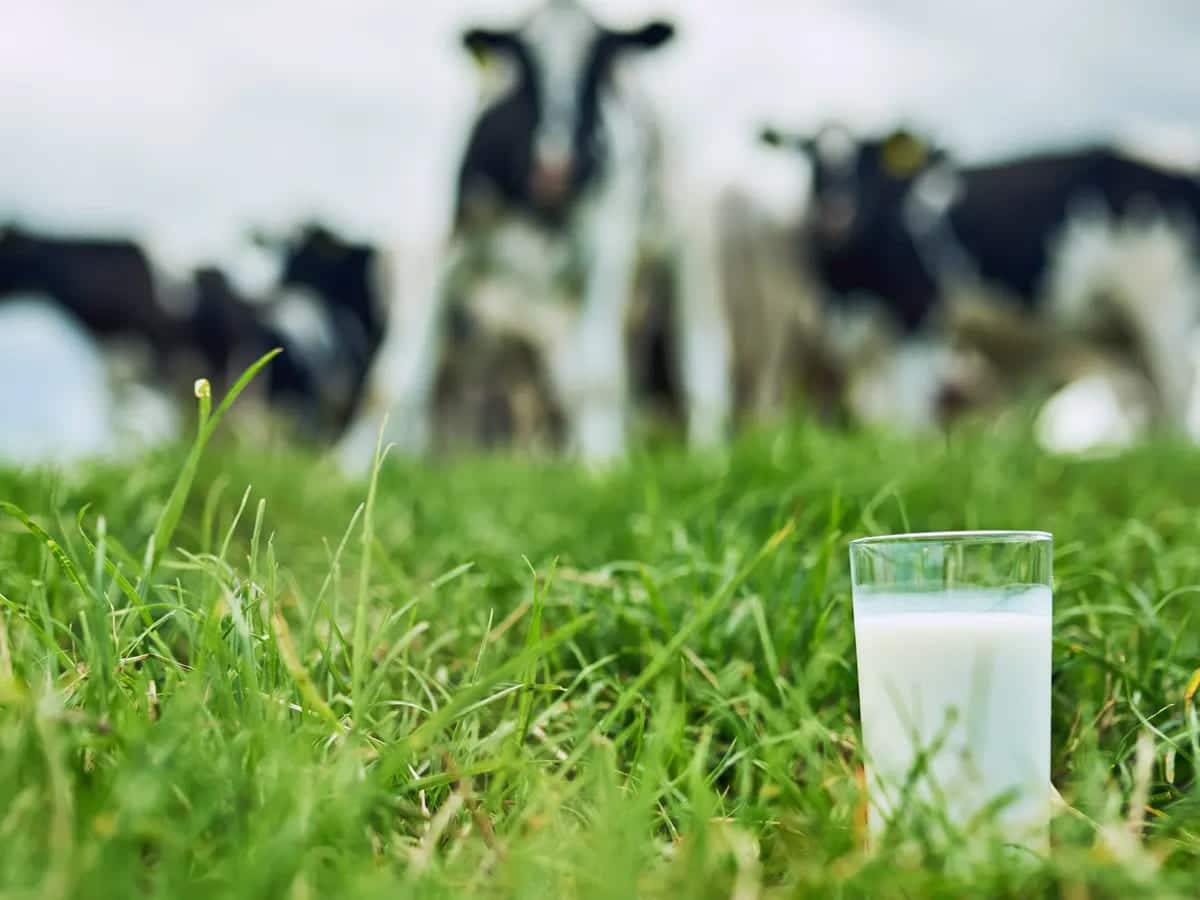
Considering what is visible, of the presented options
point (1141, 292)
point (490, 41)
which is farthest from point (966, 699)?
point (1141, 292)

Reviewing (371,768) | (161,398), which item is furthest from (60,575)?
(161,398)

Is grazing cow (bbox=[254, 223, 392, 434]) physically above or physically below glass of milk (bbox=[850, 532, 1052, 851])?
above

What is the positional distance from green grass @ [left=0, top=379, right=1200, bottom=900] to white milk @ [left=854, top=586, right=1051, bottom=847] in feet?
0.12

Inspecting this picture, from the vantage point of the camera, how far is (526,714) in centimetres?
82

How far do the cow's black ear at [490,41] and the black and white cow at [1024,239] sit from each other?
2.60m

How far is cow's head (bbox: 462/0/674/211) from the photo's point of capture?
5.30m

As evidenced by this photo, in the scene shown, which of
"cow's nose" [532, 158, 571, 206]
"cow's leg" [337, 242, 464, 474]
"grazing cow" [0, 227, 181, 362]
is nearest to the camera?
"cow's leg" [337, 242, 464, 474]

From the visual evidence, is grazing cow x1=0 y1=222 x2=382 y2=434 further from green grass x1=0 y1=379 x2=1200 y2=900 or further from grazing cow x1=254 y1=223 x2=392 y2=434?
green grass x1=0 y1=379 x2=1200 y2=900

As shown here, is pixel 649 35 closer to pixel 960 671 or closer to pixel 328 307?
pixel 328 307

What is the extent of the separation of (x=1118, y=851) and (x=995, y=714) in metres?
0.13

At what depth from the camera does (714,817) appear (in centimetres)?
84

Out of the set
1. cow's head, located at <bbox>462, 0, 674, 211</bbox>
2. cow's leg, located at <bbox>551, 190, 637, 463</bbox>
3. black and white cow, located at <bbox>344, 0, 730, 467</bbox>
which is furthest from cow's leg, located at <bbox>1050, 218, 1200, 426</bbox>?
cow's leg, located at <bbox>551, 190, 637, 463</bbox>

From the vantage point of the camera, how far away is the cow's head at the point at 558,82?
530 cm

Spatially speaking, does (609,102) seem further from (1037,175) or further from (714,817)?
(714,817)
